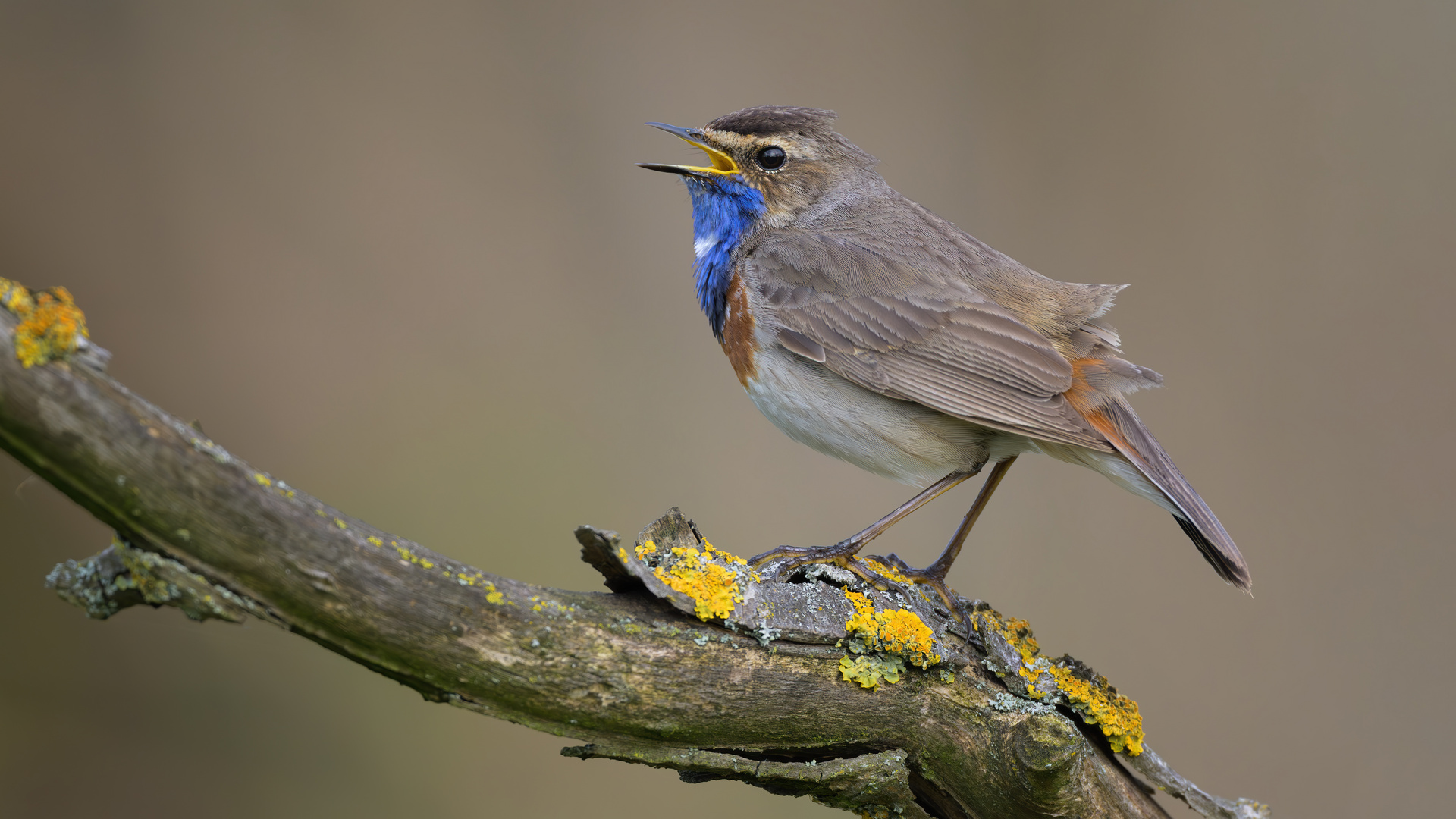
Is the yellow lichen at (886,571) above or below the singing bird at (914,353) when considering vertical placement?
below

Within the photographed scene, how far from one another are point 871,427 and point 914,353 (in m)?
0.26

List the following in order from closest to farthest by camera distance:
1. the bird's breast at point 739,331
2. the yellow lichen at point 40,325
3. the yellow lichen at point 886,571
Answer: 1. the yellow lichen at point 40,325
2. the yellow lichen at point 886,571
3. the bird's breast at point 739,331

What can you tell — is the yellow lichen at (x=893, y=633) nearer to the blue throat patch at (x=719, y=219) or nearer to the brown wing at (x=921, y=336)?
the brown wing at (x=921, y=336)

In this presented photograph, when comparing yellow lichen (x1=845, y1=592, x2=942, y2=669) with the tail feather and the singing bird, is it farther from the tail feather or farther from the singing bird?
the tail feather

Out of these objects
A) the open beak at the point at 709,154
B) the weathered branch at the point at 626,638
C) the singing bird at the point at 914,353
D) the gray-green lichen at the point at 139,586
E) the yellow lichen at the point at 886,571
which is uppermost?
the open beak at the point at 709,154

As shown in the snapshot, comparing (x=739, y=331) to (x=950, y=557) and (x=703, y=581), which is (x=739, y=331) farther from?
(x=703, y=581)

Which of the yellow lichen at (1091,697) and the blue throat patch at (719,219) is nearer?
the yellow lichen at (1091,697)

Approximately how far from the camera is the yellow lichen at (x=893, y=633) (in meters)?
2.27

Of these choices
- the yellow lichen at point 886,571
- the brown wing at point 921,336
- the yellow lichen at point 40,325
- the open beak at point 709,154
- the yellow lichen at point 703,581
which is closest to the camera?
the yellow lichen at point 40,325

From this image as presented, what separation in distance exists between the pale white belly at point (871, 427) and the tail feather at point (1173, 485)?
24 cm

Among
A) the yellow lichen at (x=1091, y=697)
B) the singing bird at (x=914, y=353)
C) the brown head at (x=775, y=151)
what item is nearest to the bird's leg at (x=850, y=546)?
the singing bird at (x=914, y=353)

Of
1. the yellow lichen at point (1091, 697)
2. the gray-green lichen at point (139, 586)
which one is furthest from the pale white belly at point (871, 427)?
the gray-green lichen at point (139, 586)

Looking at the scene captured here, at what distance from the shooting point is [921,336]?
2.94 m

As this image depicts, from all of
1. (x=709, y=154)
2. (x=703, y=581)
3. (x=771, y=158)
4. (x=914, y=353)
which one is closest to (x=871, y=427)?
(x=914, y=353)
